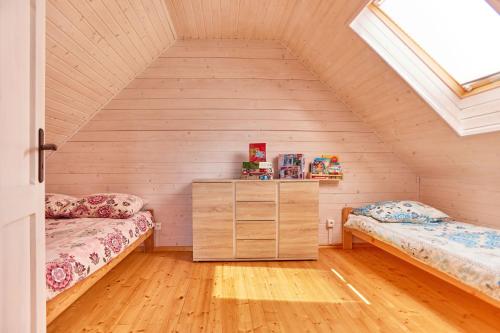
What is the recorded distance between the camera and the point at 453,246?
7.00 ft

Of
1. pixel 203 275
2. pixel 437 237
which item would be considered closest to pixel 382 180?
pixel 437 237

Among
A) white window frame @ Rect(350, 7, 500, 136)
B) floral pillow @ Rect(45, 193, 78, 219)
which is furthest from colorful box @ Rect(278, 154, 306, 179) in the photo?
floral pillow @ Rect(45, 193, 78, 219)

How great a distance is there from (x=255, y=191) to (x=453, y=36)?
198 cm

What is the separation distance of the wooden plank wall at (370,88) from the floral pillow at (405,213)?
29 cm

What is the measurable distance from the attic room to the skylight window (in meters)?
0.01

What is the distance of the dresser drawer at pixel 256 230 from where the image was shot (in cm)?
306

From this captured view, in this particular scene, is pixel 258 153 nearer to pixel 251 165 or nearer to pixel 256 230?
pixel 251 165

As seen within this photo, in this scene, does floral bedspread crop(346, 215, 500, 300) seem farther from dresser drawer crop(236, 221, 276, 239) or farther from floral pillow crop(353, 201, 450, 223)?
dresser drawer crop(236, 221, 276, 239)

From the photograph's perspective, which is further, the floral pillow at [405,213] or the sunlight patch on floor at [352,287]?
the floral pillow at [405,213]

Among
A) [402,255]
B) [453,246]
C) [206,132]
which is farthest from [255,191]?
[453,246]

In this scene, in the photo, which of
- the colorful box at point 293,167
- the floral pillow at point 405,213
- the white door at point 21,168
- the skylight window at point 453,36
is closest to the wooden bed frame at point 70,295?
the white door at point 21,168

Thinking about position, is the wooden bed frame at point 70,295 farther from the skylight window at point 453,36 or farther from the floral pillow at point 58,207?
the skylight window at point 453,36

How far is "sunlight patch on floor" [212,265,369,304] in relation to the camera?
87.8 inches

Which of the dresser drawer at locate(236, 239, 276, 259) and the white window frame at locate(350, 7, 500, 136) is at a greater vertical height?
the white window frame at locate(350, 7, 500, 136)
